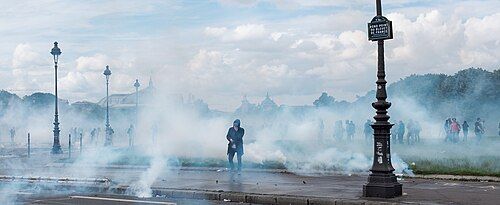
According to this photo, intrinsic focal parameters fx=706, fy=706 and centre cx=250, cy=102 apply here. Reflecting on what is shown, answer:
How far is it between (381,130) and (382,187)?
124 cm

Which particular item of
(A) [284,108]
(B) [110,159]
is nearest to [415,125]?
(A) [284,108]

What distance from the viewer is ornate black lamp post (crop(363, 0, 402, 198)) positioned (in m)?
14.7

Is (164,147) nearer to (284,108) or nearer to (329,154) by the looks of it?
(329,154)

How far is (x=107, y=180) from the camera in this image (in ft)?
65.9

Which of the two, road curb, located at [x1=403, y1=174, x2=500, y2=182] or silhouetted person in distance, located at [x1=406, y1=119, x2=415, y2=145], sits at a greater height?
silhouetted person in distance, located at [x1=406, y1=119, x2=415, y2=145]

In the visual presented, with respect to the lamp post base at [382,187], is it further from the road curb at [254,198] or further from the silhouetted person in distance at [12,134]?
the silhouetted person in distance at [12,134]

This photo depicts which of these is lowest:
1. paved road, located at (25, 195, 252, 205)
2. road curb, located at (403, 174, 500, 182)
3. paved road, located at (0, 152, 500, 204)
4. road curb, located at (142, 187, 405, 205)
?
paved road, located at (25, 195, 252, 205)

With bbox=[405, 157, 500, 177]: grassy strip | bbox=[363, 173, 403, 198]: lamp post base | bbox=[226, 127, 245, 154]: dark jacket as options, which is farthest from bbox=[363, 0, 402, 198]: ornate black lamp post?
bbox=[226, 127, 245, 154]: dark jacket

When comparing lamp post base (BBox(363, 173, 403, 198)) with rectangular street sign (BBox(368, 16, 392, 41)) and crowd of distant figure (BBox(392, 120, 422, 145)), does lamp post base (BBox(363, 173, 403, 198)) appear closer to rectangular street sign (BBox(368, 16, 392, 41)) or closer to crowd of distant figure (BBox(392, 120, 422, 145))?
rectangular street sign (BBox(368, 16, 392, 41))

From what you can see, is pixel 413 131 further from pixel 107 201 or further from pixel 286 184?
pixel 107 201

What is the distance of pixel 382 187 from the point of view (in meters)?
14.5

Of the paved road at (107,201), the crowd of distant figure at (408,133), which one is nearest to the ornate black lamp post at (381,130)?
the paved road at (107,201)

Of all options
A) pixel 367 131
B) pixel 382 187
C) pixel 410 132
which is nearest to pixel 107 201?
pixel 382 187

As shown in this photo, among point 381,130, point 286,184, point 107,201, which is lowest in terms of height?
point 107,201
